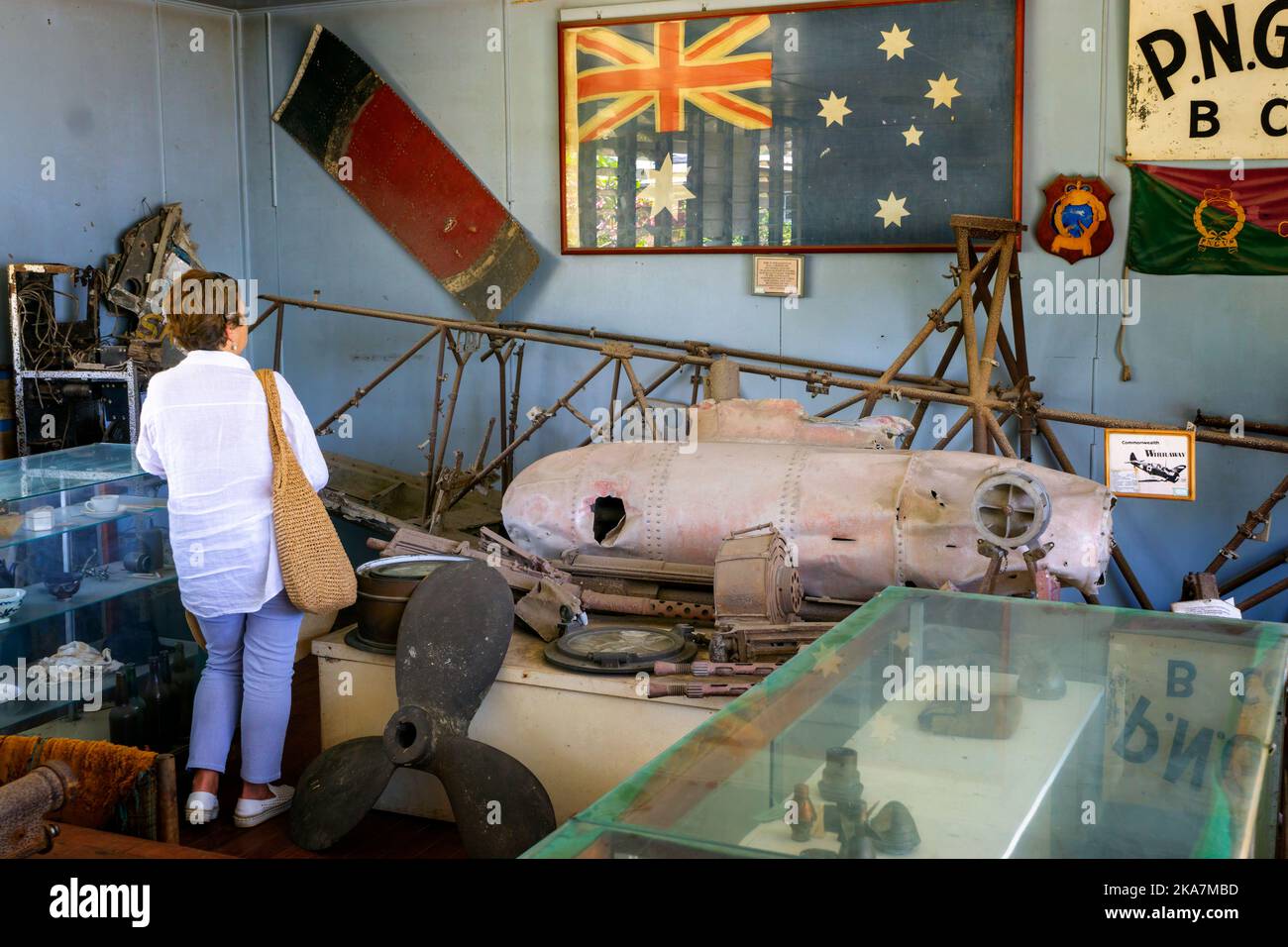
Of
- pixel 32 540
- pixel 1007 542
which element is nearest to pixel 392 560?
pixel 32 540

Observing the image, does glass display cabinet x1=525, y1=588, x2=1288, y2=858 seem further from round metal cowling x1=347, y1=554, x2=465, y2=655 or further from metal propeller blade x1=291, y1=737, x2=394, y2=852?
round metal cowling x1=347, y1=554, x2=465, y2=655

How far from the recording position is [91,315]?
7816 millimetres

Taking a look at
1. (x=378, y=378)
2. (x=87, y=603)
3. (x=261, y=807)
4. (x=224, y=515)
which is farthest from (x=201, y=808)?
(x=378, y=378)

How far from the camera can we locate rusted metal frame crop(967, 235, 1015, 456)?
245 inches

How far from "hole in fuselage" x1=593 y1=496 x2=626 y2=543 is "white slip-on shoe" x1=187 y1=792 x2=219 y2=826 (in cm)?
201

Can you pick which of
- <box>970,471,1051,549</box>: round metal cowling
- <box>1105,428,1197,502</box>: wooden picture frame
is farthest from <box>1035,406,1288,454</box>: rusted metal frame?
<box>970,471,1051,549</box>: round metal cowling

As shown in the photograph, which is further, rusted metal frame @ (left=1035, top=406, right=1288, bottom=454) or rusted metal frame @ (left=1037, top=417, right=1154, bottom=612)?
rusted metal frame @ (left=1037, top=417, right=1154, bottom=612)

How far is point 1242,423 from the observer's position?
23.2ft

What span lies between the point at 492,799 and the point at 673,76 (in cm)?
571

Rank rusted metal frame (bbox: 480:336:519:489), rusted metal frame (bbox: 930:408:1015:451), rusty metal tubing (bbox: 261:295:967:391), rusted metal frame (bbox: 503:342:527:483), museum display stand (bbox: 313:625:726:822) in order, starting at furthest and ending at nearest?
rusted metal frame (bbox: 503:342:527:483), rusted metal frame (bbox: 480:336:519:489), rusty metal tubing (bbox: 261:295:967:391), rusted metal frame (bbox: 930:408:1015:451), museum display stand (bbox: 313:625:726:822)

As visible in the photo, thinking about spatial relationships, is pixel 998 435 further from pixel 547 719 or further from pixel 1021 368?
pixel 547 719

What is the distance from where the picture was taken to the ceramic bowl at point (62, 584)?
4738 mm
